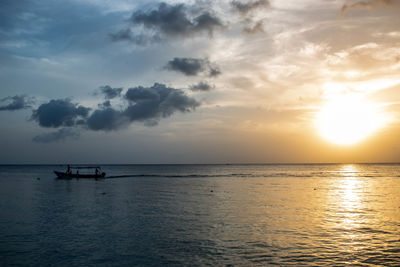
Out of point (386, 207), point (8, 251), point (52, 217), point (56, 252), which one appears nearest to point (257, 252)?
point (56, 252)

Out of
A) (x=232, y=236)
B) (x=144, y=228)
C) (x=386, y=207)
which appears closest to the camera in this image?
(x=232, y=236)

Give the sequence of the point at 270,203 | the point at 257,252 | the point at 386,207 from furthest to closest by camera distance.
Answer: the point at 270,203, the point at 386,207, the point at 257,252

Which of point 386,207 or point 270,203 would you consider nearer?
point 386,207

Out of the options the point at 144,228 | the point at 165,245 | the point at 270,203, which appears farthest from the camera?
the point at 270,203

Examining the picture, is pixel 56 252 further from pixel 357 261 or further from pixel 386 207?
pixel 386 207

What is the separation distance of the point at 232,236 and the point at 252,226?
4.34m

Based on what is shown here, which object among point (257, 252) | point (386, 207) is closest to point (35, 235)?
point (257, 252)

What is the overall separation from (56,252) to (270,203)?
101ft

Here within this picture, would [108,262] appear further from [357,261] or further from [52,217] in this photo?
[52,217]

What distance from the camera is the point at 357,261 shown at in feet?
62.4

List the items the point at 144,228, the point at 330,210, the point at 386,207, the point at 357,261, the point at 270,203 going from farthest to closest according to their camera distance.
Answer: the point at 270,203, the point at 386,207, the point at 330,210, the point at 144,228, the point at 357,261

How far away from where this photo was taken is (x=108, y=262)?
19172 millimetres

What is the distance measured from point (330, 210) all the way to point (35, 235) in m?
33.1

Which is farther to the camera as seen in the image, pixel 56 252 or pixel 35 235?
pixel 35 235
